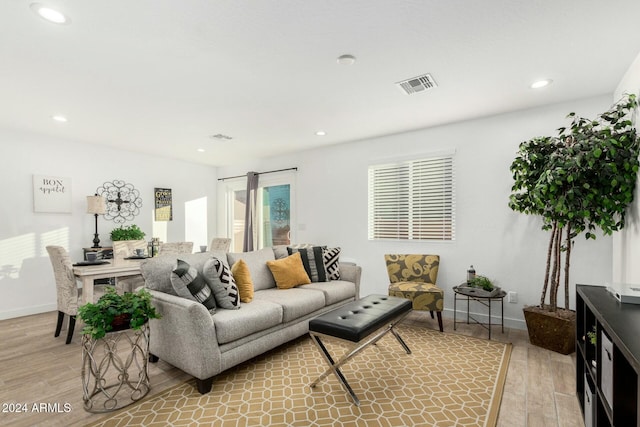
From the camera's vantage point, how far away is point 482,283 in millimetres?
3508

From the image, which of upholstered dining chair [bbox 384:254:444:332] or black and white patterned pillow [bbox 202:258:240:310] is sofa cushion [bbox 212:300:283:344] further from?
upholstered dining chair [bbox 384:254:444:332]

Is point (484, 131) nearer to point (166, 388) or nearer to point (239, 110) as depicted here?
point (239, 110)

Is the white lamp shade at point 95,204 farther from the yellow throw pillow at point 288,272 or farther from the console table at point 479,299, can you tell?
the console table at point 479,299

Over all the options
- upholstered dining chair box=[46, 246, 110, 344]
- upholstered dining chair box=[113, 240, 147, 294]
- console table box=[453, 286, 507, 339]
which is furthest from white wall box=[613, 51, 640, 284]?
upholstered dining chair box=[113, 240, 147, 294]

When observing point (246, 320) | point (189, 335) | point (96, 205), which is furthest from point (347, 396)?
point (96, 205)

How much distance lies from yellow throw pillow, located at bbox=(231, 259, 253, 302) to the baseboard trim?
11.7 feet

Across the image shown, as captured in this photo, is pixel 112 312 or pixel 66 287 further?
pixel 66 287

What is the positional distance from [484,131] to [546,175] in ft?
4.29

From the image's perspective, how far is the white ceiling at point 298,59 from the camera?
1933mm

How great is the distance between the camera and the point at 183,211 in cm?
635

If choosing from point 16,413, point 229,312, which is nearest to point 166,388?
point 229,312

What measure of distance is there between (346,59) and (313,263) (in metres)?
2.37

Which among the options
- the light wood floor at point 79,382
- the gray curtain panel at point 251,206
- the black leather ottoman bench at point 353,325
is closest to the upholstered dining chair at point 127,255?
the light wood floor at point 79,382

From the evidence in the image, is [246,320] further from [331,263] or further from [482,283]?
Answer: [482,283]
